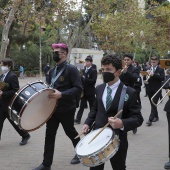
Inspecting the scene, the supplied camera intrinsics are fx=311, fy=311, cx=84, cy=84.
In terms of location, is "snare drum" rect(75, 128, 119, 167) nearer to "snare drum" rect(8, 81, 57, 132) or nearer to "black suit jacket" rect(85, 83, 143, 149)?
"black suit jacket" rect(85, 83, 143, 149)

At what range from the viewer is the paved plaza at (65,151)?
199 inches

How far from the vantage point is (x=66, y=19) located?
64.2 feet

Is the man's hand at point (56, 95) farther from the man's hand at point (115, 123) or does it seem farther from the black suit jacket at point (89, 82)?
the black suit jacket at point (89, 82)

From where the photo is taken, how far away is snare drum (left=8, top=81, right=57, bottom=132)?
406cm

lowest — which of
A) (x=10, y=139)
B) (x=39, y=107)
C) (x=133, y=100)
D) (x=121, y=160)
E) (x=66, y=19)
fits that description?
(x=10, y=139)

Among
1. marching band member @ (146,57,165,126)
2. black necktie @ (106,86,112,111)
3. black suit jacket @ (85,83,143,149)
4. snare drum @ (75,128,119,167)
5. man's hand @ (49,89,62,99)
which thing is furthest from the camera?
marching band member @ (146,57,165,126)

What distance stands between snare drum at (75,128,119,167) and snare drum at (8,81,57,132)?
1167 mm

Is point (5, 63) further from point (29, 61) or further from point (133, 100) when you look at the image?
point (29, 61)

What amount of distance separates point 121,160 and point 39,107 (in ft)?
4.75

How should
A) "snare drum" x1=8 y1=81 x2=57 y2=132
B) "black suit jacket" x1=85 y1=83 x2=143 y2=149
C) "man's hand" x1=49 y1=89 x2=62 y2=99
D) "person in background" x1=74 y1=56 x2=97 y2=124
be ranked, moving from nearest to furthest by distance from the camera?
"black suit jacket" x1=85 y1=83 x2=143 y2=149
"snare drum" x1=8 y1=81 x2=57 y2=132
"man's hand" x1=49 y1=89 x2=62 y2=99
"person in background" x1=74 y1=56 x2=97 y2=124

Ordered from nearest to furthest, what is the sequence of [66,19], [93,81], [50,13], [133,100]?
[133,100], [93,81], [50,13], [66,19]

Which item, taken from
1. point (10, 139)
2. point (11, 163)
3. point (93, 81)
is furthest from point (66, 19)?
point (11, 163)

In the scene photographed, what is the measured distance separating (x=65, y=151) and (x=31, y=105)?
196 cm

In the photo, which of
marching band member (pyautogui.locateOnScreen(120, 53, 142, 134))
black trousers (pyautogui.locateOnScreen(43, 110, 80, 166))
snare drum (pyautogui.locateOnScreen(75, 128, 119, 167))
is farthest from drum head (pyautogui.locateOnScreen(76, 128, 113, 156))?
marching band member (pyautogui.locateOnScreen(120, 53, 142, 134))
